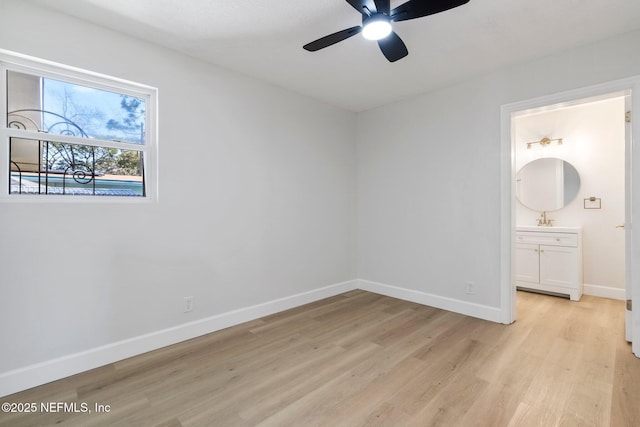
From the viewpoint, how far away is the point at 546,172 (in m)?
4.34

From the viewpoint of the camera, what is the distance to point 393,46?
2119mm

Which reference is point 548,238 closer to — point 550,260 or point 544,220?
point 550,260

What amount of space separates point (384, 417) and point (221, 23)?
2.90 meters

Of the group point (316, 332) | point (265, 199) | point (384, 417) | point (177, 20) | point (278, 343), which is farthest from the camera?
point (265, 199)

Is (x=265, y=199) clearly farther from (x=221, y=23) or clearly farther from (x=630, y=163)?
(x=630, y=163)

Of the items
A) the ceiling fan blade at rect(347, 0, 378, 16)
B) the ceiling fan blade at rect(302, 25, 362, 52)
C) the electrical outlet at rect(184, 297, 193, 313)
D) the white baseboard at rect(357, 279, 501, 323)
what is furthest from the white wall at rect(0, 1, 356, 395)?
the ceiling fan blade at rect(347, 0, 378, 16)

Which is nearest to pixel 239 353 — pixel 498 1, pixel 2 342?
pixel 2 342

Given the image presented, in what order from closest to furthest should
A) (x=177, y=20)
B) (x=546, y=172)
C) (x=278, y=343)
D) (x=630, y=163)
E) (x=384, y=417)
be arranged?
1. (x=384, y=417)
2. (x=177, y=20)
3. (x=630, y=163)
4. (x=278, y=343)
5. (x=546, y=172)

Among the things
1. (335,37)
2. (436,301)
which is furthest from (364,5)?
(436,301)

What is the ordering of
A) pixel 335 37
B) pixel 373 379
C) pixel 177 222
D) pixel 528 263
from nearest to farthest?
pixel 335 37 < pixel 373 379 < pixel 177 222 < pixel 528 263

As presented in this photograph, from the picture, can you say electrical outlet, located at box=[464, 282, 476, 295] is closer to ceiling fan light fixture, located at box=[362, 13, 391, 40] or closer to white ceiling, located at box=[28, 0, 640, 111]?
white ceiling, located at box=[28, 0, 640, 111]

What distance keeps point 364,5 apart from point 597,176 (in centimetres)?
413

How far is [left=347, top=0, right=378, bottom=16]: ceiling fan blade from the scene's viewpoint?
173cm

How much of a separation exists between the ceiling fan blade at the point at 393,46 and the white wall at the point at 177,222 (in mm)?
1603
